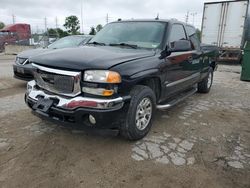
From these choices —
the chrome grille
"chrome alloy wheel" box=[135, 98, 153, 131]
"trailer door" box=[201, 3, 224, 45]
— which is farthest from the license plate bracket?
"trailer door" box=[201, 3, 224, 45]

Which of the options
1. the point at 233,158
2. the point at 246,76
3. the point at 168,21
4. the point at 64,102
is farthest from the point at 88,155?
the point at 246,76

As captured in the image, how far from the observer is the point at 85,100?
2928 mm

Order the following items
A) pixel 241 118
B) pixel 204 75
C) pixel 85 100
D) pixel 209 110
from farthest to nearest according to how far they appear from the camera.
→ pixel 204 75
pixel 209 110
pixel 241 118
pixel 85 100

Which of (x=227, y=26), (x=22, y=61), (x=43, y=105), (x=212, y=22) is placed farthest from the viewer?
(x=212, y=22)

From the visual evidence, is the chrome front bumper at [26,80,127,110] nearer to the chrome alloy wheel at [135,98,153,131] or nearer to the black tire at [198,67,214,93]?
the chrome alloy wheel at [135,98,153,131]

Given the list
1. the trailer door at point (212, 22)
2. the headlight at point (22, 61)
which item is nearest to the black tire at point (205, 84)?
the headlight at point (22, 61)

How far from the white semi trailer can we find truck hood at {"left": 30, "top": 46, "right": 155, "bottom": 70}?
11.7 meters

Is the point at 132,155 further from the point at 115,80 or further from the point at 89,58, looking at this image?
the point at 89,58

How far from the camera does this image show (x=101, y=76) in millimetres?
2928

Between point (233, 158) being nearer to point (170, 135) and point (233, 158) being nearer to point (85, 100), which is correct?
point (170, 135)

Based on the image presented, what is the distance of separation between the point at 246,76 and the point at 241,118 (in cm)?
504

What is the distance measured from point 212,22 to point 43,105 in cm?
1341

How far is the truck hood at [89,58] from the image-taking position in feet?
9.77

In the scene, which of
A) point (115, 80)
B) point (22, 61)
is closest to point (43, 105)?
point (115, 80)
